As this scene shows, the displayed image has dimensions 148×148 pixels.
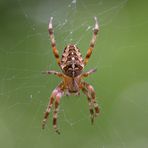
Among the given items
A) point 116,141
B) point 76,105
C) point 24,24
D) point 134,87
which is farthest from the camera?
point 24,24

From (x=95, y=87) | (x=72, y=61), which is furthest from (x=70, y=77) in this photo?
(x=95, y=87)

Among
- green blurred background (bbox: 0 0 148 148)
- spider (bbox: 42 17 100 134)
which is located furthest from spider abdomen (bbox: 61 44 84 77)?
green blurred background (bbox: 0 0 148 148)

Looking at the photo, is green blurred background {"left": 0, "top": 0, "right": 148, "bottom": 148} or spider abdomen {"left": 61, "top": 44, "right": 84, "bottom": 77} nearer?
spider abdomen {"left": 61, "top": 44, "right": 84, "bottom": 77}

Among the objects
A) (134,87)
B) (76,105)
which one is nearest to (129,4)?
(134,87)

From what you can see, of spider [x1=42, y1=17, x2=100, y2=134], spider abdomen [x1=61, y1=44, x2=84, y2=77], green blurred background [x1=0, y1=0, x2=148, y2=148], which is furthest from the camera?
green blurred background [x1=0, y1=0, x2=148, y2=148]

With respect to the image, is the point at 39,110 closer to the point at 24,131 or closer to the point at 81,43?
the point at 24,131

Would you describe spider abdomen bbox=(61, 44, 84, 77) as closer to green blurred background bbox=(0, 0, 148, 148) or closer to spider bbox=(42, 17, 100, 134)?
spider bbox=(42, 17, 100, 134)
